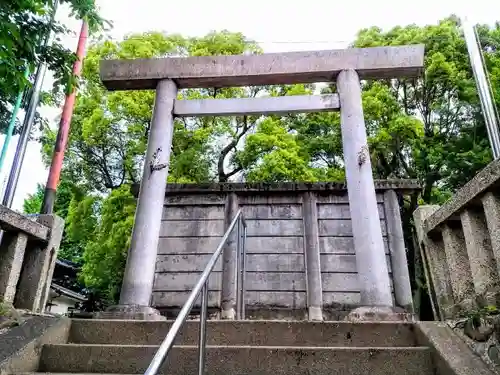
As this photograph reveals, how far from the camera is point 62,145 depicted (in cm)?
940

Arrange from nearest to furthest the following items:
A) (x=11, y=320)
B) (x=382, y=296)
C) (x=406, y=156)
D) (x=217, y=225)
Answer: (x=11, y=320), (x=382, y=296), (x=217, y=225), (x=406, y=156)

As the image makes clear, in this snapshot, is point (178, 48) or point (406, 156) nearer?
point (178, 48)

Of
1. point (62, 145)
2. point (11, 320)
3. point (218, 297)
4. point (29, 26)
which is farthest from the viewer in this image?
point (62, 145)

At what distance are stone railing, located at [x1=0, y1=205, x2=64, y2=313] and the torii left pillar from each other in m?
0.87

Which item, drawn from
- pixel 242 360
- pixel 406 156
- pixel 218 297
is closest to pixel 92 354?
pixel 242 360

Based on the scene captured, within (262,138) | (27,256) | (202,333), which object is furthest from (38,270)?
(262,138)

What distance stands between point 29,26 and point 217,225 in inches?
133

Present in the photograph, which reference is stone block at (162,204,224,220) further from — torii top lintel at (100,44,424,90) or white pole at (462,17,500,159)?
white pole at (462,17,500,159)

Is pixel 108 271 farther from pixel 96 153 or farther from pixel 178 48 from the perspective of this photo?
pixel 178 48

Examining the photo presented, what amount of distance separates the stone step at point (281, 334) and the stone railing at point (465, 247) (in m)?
0.42

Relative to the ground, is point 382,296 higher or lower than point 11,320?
higher

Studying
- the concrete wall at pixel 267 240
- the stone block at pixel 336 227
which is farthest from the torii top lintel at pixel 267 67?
the stone block at pixel 336 227

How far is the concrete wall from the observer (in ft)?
17.2

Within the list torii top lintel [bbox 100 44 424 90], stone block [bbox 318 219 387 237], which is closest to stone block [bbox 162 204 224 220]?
stone block [bbox 318 219 387 237]
